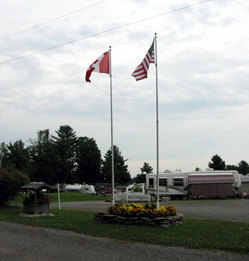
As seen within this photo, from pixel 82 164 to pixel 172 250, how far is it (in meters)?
83.9

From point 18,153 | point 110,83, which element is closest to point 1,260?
point 110,83

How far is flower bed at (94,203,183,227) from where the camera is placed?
1283cm

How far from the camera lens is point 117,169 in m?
102

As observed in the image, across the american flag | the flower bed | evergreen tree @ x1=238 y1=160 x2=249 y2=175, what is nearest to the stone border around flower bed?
the flower bed

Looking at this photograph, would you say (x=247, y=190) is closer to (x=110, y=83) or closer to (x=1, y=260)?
(x=110, y=83)

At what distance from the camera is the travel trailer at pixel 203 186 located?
36312mm

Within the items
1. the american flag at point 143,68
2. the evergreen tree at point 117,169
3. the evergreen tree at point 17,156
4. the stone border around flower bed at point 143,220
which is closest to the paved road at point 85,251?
the stone border around flower bed at point 143,220

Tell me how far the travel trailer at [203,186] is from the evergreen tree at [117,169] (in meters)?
59.4

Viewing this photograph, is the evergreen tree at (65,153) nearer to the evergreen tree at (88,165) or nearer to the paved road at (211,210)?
the evergreen tree at (88,165)

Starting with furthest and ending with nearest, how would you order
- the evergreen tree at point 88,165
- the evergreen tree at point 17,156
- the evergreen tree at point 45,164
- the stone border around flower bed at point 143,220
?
the evergreen tree at point 88,165, the evergreen tree at point 45,164, the evergreen tree at point 17,156, the stone border around flower bed at point 143,220

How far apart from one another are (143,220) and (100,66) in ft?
22.3

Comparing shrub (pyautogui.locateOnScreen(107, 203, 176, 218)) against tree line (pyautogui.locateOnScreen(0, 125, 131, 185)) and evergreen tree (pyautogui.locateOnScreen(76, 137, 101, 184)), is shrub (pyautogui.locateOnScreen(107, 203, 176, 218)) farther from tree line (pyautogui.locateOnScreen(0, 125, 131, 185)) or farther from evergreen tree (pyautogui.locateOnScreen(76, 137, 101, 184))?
evergreen tree (pyautogui.locateOnScreen(76, 137, 101, 184))

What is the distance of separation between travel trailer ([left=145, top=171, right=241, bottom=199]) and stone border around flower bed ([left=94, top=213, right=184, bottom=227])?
884 inches

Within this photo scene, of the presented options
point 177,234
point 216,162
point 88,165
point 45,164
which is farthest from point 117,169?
point 177,234
